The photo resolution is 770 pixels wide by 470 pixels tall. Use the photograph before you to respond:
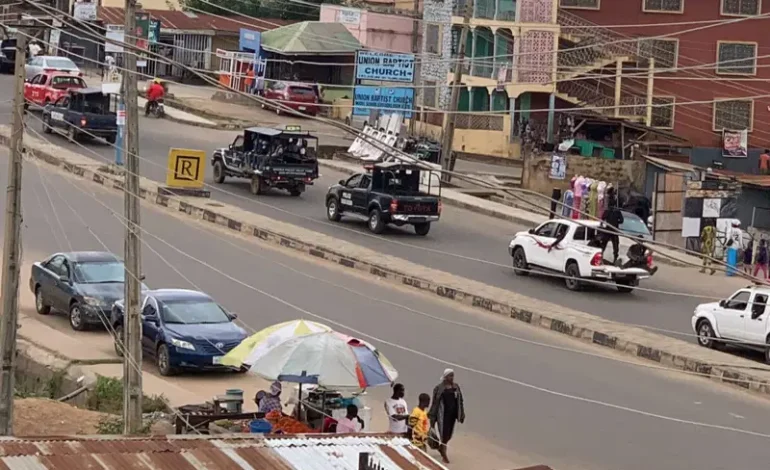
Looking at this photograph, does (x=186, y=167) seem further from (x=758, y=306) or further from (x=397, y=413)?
(x=397, y=413)

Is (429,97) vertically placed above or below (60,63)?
below

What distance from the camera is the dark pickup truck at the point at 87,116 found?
4222 cm

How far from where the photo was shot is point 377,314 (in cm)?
2564

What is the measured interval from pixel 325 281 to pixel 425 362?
20.5 ft

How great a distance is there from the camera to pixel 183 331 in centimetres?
2203

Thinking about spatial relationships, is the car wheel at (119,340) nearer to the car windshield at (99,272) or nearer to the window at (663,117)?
the car windshield at (99,272)

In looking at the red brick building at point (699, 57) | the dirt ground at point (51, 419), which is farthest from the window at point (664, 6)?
the dirt ground at point (51, 419)

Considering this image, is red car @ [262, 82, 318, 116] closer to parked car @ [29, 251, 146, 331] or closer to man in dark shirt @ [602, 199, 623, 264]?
man in dark shirt @ [602, 199, 623, 264]

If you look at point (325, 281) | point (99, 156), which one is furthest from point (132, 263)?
point (99, 156)

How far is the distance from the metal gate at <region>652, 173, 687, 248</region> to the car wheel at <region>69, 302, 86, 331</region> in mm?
16014

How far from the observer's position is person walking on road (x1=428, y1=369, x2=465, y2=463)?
1725 centimetres

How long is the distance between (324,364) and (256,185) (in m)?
21.4

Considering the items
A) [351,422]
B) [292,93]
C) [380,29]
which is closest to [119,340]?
[351,422]

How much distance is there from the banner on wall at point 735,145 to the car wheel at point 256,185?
23.2 meters
